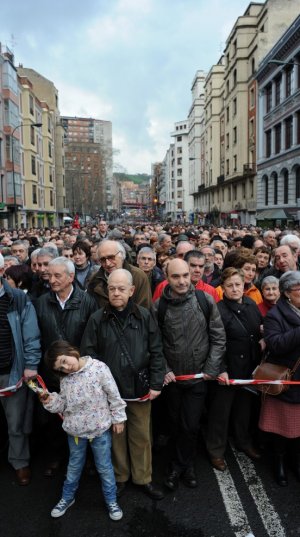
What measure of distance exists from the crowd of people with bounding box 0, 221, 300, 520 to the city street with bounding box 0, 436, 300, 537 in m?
0.10

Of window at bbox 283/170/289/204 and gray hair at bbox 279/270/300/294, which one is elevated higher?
window at bbox 283/170/289/204

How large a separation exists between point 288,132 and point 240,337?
34030 millimetres

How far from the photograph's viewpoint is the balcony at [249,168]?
4450 centimetres

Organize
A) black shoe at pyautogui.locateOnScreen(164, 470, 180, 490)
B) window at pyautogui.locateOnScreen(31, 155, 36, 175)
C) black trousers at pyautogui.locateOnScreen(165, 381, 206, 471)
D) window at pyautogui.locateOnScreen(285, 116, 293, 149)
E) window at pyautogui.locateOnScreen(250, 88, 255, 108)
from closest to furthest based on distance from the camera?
black shoe at pyautogui.locateOnScreen(164, 470, 180, 490)
black trousers at pyautogui.locateOnScreen(165, 381, 206, 471)
window at pyautogui.locateOnScreen(285, 116, 293, 149)
window at pyautogui.locateOnScreen(250, 88, 255, 108)
window at pyautogui.locateOnScreen(31, 155, 36, 175)

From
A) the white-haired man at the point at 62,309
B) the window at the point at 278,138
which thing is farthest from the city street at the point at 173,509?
the window at the point at 278,138

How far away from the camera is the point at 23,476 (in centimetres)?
401

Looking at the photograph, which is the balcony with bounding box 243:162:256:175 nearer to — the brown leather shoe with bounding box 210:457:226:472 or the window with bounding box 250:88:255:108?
the window with bounding box 250:88:255:108

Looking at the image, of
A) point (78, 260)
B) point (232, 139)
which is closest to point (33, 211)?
point (232, 139)

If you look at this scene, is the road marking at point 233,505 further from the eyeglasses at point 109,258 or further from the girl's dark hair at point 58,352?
the eyeglasses at point 109,258

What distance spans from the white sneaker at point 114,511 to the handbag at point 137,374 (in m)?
0.94

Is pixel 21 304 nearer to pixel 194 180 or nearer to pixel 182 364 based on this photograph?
pixel 182 364

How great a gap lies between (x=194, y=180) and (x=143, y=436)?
87.6 meters

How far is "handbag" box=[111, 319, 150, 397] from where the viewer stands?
142 inches

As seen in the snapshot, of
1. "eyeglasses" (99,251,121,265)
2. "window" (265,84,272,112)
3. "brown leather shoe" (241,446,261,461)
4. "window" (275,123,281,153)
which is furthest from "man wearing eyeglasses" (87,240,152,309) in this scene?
"window" (265,84,272,112)
